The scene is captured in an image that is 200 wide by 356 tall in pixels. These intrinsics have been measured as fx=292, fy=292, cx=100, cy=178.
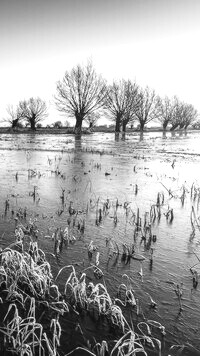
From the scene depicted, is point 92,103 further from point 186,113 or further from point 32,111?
point 186,113

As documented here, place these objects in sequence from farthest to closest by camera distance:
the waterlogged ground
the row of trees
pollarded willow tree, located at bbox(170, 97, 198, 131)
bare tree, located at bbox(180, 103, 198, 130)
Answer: bare tree, located at bbox(180, 103, 198, 130) → pollarded willow tree, located at bbox(170, 97, 198, 131) → the row of trees → the waterlogged ground

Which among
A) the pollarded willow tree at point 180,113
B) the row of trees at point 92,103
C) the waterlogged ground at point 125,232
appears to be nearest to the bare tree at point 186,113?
the pollarded willow tree at point 180,113

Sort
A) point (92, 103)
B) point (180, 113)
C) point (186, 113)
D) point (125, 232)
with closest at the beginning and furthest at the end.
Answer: point (125, 232) → point (92, 103) → point (180, 113) → point (186, 113)

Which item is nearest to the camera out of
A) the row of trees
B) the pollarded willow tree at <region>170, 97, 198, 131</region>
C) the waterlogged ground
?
the waterlogged ground

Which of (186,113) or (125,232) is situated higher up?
(186,113)

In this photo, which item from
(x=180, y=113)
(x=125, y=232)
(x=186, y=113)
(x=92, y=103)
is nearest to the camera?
(x=125, y=232)

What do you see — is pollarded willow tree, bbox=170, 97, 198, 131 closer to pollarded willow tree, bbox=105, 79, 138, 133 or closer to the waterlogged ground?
pollarded willow tree, bbox=105, 79, 138, 133

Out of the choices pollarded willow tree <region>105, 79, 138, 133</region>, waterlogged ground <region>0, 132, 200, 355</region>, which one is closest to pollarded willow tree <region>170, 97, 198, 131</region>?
pollarded willow tree <region>105, 79, 138, 133</region>

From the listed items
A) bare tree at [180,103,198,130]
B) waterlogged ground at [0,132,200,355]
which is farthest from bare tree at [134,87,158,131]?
waterlogged ground at [0,132,200,355]

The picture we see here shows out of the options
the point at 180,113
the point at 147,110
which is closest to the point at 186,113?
the point at 180,113

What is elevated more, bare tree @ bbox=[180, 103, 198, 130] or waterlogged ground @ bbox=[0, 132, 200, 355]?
bare tree @ bbox=[180, 103, 198, 130]

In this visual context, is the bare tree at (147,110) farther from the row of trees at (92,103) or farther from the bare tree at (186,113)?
the bare tree at (186,113)

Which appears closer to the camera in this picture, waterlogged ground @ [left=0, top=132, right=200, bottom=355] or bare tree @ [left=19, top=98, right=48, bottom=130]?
waterlogged ground @ [left=0, top=132, right=200, bottom=355]

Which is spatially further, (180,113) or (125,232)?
(180,113)
